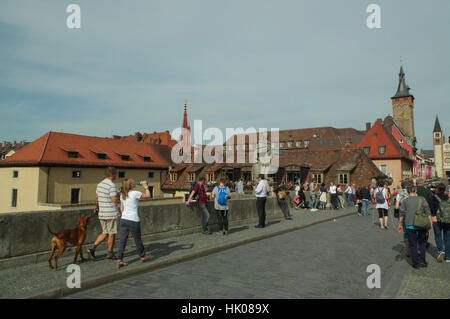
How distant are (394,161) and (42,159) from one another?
47.4m

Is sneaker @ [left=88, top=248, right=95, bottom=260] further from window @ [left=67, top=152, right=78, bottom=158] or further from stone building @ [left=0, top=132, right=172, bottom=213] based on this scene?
window @ [left=67, top=152, right=78, bottom=158]

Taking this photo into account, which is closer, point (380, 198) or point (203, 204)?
point (203, 204)

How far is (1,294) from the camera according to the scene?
4.49 meters

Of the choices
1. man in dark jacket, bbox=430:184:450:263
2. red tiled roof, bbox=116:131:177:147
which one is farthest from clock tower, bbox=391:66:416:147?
man in dark jacket, bbox=430:184:450:263

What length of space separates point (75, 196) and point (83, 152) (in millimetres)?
7546

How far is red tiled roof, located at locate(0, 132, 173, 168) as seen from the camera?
39.7 metres

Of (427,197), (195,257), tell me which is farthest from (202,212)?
(427,197)

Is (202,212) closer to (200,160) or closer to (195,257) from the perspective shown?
(195,257)

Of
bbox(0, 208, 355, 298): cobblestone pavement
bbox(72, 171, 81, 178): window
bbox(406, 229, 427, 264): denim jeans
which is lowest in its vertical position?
bbox(0, 208, 355, 298): cobblestone pavement

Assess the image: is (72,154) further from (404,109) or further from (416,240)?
(404,109)

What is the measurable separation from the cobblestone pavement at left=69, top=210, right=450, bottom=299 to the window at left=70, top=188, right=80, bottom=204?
36876 mm

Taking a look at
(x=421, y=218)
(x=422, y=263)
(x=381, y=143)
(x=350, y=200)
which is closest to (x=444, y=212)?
(x=421, y=218)

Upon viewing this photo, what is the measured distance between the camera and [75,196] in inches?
1586
